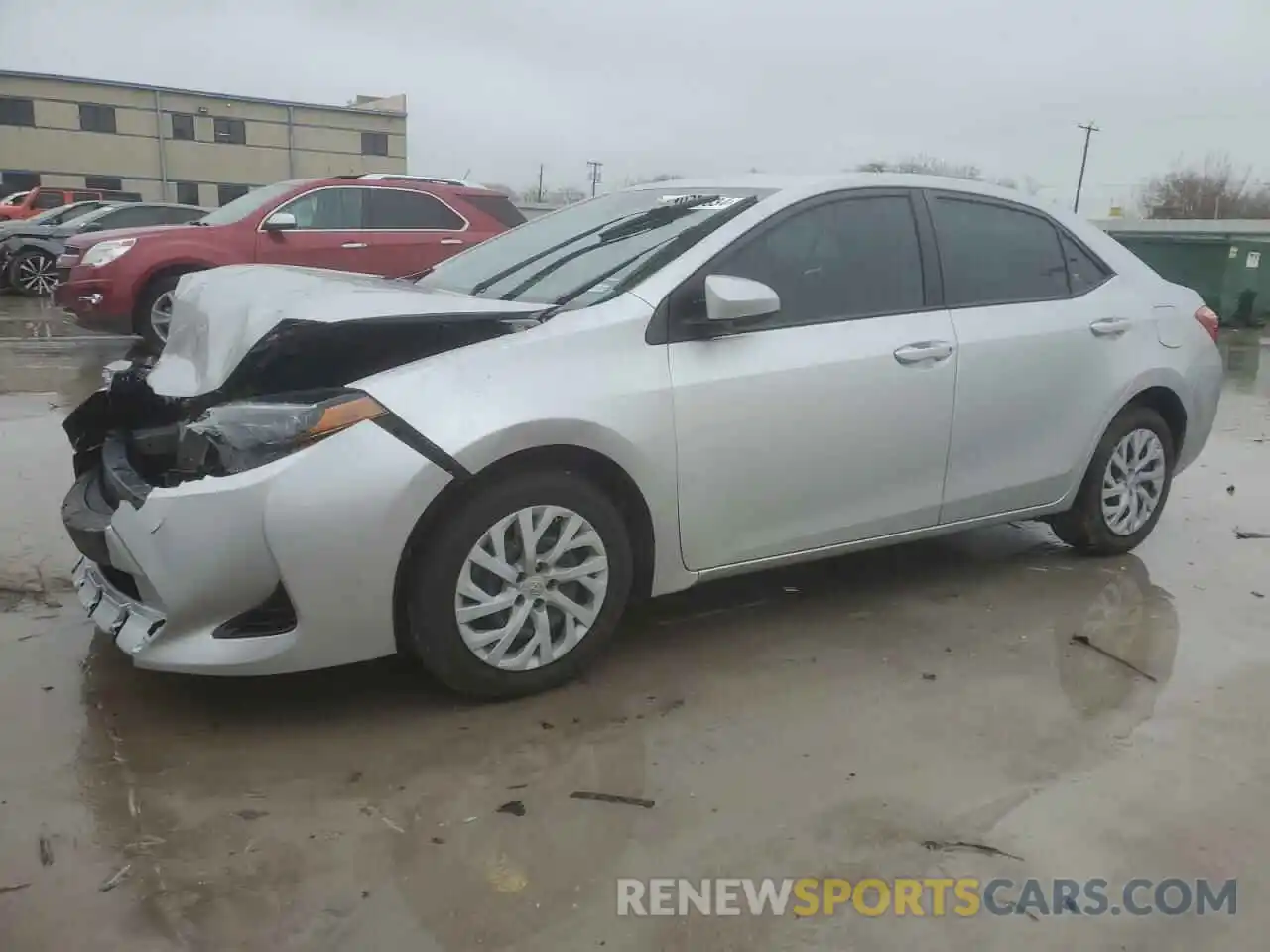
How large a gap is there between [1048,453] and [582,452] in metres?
2.09

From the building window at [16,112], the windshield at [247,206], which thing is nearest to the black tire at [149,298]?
the windshield at [247,206]

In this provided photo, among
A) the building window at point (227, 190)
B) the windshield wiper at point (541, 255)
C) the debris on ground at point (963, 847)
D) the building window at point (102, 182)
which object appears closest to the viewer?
the debris on ground at point (963, 847)

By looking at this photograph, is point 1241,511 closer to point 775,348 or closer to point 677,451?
point 775,348

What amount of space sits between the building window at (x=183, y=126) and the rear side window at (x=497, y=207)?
36.0 m

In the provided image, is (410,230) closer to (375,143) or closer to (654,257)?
(654,257)

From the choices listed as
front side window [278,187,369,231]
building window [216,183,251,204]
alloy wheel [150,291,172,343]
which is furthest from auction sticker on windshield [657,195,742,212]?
building window [216,183,251,204]

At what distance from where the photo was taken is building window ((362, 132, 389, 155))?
44.1 metres

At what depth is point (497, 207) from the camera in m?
10.7

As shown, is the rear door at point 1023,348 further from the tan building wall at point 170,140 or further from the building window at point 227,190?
the building window at point 227,190

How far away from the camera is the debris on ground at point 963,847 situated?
8.27 ft

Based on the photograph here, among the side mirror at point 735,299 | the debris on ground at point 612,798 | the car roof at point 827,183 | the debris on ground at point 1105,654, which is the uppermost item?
the car roof at point 827,183

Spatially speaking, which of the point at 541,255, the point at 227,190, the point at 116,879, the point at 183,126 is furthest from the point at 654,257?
the point at 183,126

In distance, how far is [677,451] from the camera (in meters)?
3.24

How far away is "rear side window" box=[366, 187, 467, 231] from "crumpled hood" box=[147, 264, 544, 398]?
6.58m
